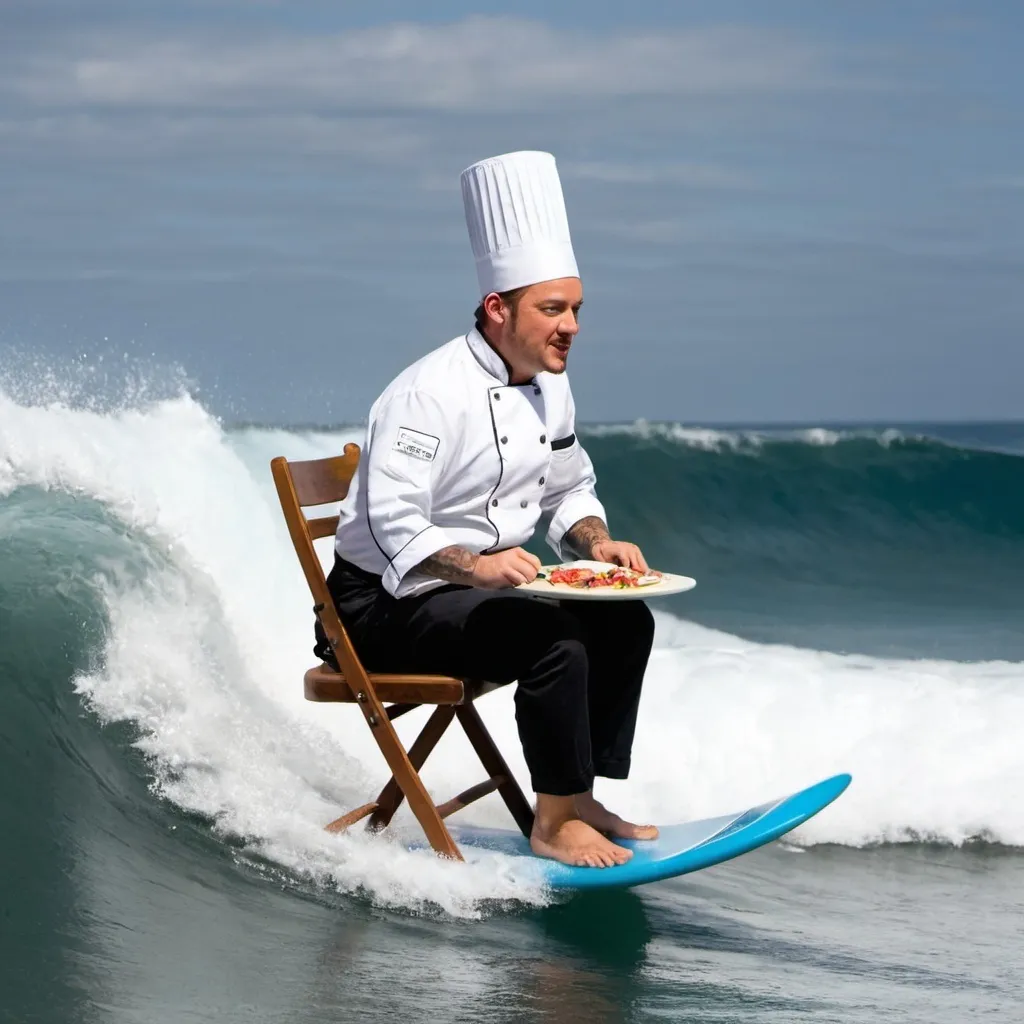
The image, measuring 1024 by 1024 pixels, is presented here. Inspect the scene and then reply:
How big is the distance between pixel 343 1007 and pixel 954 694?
4.10m

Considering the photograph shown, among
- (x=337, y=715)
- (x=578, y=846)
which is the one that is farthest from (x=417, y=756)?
(x=337, y=715)

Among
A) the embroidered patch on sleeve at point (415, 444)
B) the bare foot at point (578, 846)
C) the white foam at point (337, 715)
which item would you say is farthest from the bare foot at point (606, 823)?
the embroidered patch on sleeve at point (415, 444)

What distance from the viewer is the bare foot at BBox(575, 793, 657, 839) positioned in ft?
14.4

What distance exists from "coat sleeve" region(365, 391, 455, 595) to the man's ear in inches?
12.9

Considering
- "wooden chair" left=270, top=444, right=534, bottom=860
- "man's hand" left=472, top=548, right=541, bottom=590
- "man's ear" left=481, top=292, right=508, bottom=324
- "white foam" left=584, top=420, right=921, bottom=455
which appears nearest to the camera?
"man's hand" left=472, top=548, right=541, bottom=590

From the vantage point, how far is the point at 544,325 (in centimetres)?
416

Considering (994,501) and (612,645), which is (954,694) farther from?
(994,501)

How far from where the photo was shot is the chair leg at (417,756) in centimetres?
437

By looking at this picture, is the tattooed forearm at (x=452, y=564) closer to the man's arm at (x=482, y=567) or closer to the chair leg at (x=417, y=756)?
the man's arm at (x=482, y=567)

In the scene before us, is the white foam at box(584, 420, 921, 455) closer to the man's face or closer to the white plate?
the man's face

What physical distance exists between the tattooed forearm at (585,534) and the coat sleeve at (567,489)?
0.5 inches

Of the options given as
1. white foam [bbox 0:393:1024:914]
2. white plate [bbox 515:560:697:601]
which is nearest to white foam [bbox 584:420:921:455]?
white foam [bbox 0:393:1024:914]

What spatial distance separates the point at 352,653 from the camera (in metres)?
4.12

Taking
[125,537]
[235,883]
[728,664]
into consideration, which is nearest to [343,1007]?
[235,883]
